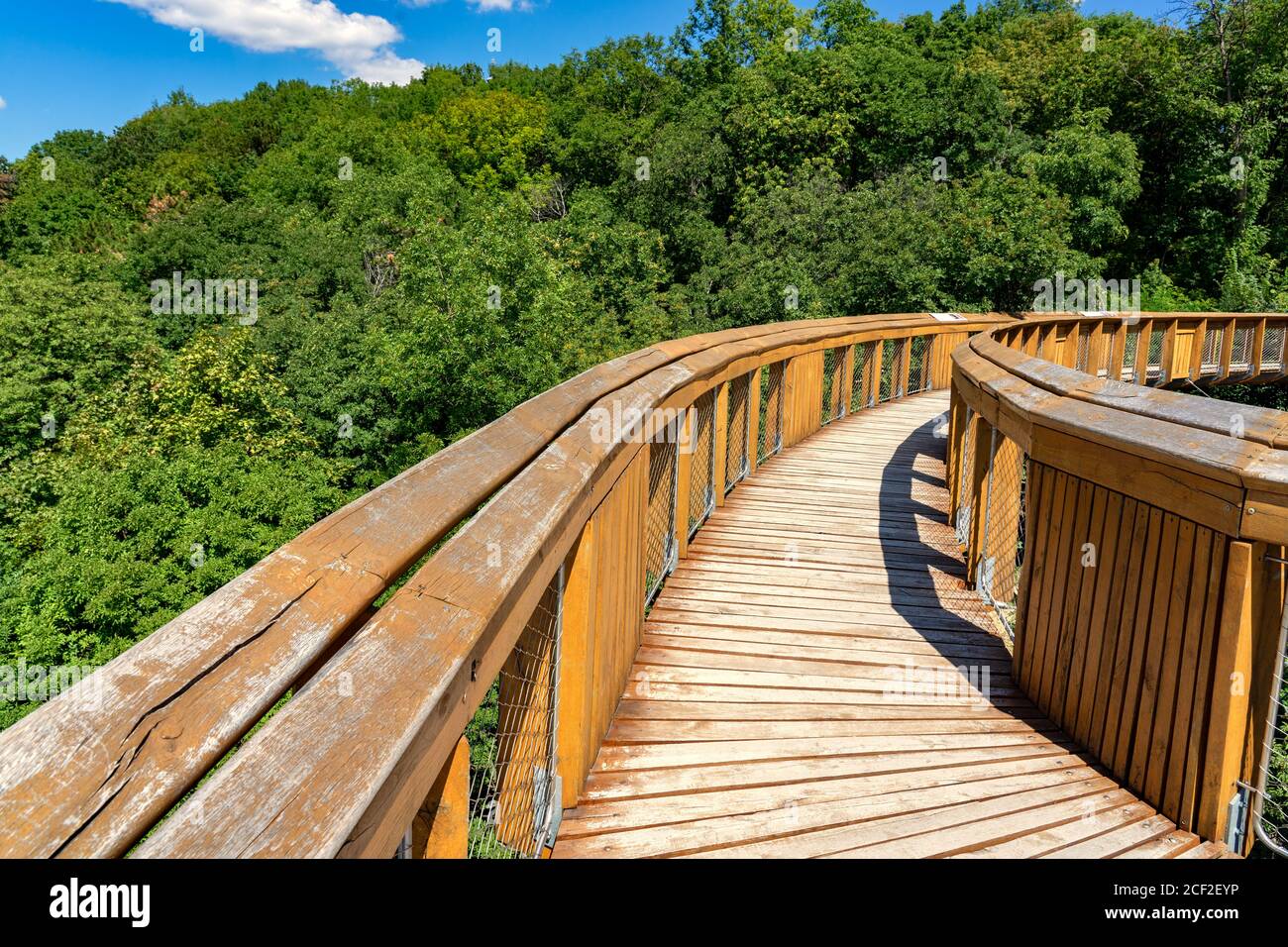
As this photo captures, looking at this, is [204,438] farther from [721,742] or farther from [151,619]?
[721,742]

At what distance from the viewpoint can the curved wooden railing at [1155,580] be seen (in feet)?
9.75

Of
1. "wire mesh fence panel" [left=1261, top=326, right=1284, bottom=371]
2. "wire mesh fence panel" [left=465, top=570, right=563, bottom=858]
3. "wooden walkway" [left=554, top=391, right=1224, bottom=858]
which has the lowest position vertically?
"wooden walkway" [left=554, top=391, right=1224, bottom=858]

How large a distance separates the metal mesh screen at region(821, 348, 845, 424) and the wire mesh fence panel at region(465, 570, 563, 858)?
359 inches

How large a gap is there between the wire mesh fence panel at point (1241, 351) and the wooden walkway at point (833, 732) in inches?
500

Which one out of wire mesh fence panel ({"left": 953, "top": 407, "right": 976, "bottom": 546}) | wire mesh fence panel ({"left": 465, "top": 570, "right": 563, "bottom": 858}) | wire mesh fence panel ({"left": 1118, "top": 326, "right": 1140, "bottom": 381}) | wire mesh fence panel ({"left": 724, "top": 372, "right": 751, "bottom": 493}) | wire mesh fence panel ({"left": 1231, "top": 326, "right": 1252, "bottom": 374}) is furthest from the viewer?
wire mesh fence panel ({"left": 1231, "top": 326, "right": 1252, "bottom": 374})

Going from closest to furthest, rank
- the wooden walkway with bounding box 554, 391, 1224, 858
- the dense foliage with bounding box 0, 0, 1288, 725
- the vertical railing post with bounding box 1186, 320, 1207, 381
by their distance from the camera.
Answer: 1. the wooden walkway with bounding box 554, 391, 1224, 858
2. the vertical railing post with bounding box 1186, 320, 1207, 381
3. the dense foliage with bounding box 0, 0, 1288, 725

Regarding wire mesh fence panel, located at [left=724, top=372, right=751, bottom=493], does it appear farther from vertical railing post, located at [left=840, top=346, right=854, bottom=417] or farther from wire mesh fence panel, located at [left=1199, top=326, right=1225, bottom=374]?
wire mesh fence panel, located at [left=1199, top=326, right=1225, bottom=374]

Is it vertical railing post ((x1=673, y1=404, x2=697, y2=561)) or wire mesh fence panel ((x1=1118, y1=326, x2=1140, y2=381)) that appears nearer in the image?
vertical railing post ((x1=673, y1=404, x2=697, y2=561))

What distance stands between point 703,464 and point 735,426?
1.12 metres

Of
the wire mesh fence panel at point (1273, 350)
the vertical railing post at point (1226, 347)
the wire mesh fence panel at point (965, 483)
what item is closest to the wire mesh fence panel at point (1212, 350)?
the vertical railing post at point (1226, 347)

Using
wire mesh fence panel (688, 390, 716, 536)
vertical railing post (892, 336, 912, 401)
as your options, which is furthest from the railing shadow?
vertical railing post (892, 336, 912, 401)

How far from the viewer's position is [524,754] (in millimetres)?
2826

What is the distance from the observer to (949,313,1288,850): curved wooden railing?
9.75ft

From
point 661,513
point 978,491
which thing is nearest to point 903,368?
point 978,491
